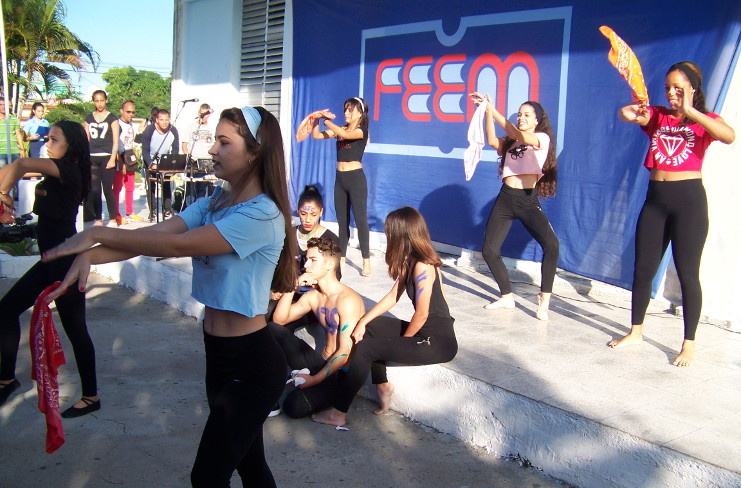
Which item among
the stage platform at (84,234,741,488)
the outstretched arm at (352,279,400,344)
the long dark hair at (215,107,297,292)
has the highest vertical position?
the long dark hair at (215,107,297,292)

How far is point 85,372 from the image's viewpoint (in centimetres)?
457

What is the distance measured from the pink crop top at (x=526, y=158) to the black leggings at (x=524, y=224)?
0.15m

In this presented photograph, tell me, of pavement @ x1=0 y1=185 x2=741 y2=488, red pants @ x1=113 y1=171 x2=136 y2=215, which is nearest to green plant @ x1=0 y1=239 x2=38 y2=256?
red pants @ x1=113 y1=171 x2=136 y2=215

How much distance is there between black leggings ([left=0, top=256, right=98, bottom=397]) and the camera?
4.43m

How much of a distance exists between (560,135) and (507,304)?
1.68m

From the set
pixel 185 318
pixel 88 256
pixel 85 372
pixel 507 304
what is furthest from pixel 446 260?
pixel 88 256

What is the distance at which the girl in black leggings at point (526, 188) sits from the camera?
18.9 ft

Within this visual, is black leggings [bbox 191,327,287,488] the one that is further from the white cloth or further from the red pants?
the red pants

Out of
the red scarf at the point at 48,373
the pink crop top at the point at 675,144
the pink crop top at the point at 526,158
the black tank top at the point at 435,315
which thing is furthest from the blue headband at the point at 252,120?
the pink crop top at the point at 526,158

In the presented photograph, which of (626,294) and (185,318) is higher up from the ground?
(626,294)

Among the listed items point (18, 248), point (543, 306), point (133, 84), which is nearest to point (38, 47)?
point (18, 248)

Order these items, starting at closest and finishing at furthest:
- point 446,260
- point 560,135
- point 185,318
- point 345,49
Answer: point 560,135 → point 185,318 → point 446,260 → point 345,49

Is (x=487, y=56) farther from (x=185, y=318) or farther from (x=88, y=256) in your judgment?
(x=88, y=256)

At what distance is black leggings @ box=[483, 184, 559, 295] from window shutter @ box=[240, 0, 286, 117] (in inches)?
234
